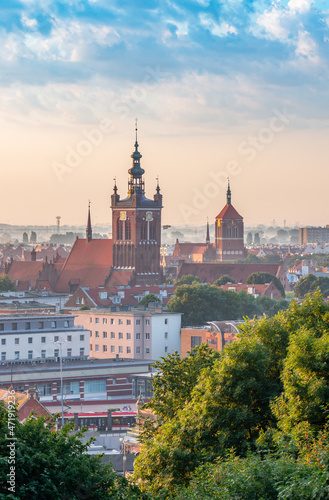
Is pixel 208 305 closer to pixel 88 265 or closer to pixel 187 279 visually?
pixel 187 279

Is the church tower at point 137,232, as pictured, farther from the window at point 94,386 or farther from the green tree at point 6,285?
the window at point 94,386

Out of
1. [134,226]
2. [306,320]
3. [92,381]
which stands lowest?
[92,381]

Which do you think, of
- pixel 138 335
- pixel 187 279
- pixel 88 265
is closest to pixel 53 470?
pixel 138 335

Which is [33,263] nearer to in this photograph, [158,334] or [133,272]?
[133,272]

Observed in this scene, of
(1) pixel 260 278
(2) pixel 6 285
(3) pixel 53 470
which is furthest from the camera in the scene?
(1) pixel 260 278

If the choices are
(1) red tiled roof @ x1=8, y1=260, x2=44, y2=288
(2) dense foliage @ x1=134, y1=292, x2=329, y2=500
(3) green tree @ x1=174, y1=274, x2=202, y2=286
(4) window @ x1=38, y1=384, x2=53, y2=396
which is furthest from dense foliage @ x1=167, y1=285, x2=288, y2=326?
(2) dense foliage @ x1=134, y1=292, x2=329, y2=500

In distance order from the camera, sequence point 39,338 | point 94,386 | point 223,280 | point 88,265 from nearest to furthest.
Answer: point 94,386, point 39,338, point 223,280, point 88,265

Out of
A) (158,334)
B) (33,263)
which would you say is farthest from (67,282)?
(158,334)
